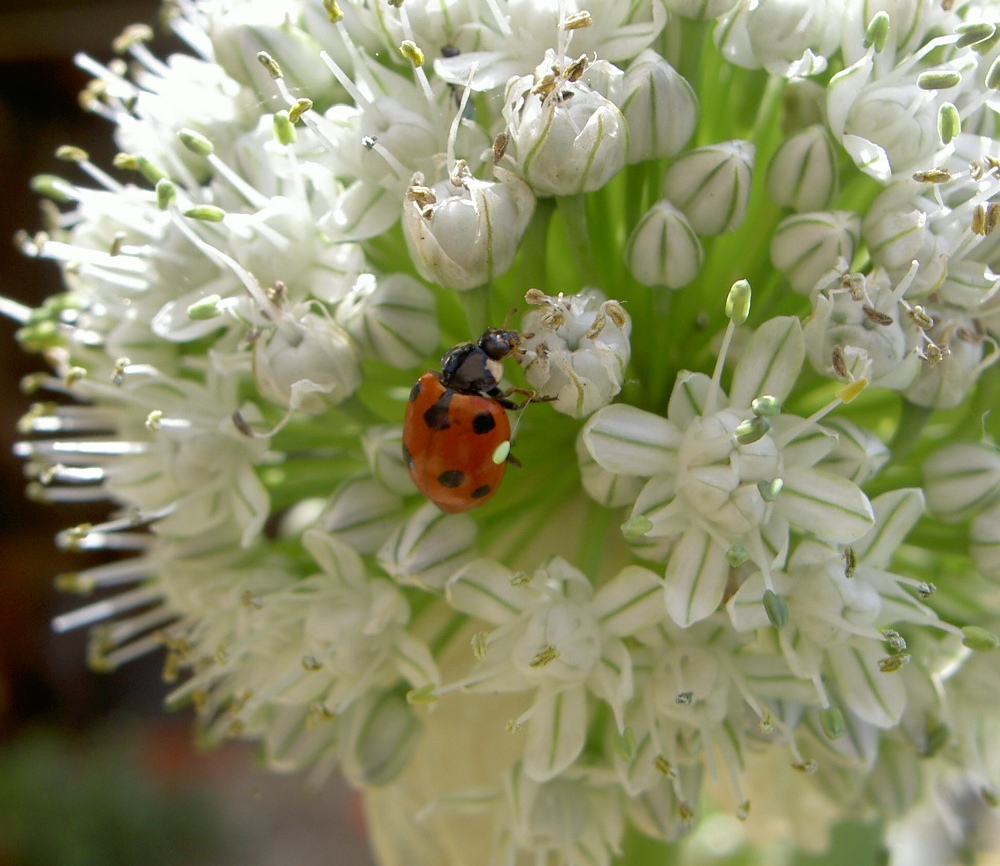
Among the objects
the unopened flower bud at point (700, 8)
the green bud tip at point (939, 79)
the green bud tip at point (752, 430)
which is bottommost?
the green bud tip at point (752, 430)

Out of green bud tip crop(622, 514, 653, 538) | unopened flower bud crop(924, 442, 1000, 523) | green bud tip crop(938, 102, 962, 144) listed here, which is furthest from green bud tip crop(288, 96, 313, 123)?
unopened flower bud crop(924, 442, 1000, 523)

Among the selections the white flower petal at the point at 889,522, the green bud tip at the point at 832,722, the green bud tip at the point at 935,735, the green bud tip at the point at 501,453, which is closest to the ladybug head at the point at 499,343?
the green bud tip at the point at 501,453

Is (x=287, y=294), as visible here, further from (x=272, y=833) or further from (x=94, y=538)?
(x=272, y=833)

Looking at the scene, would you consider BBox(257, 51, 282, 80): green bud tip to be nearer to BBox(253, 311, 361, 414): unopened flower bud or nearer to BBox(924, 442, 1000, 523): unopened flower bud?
BBox(253, 311, 361, 414): unopened flower bud

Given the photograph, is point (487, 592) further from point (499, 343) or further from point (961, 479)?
point (961, 479)

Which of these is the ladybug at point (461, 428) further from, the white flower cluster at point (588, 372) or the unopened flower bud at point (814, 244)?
the unopened flower bud at point (814, 244)
